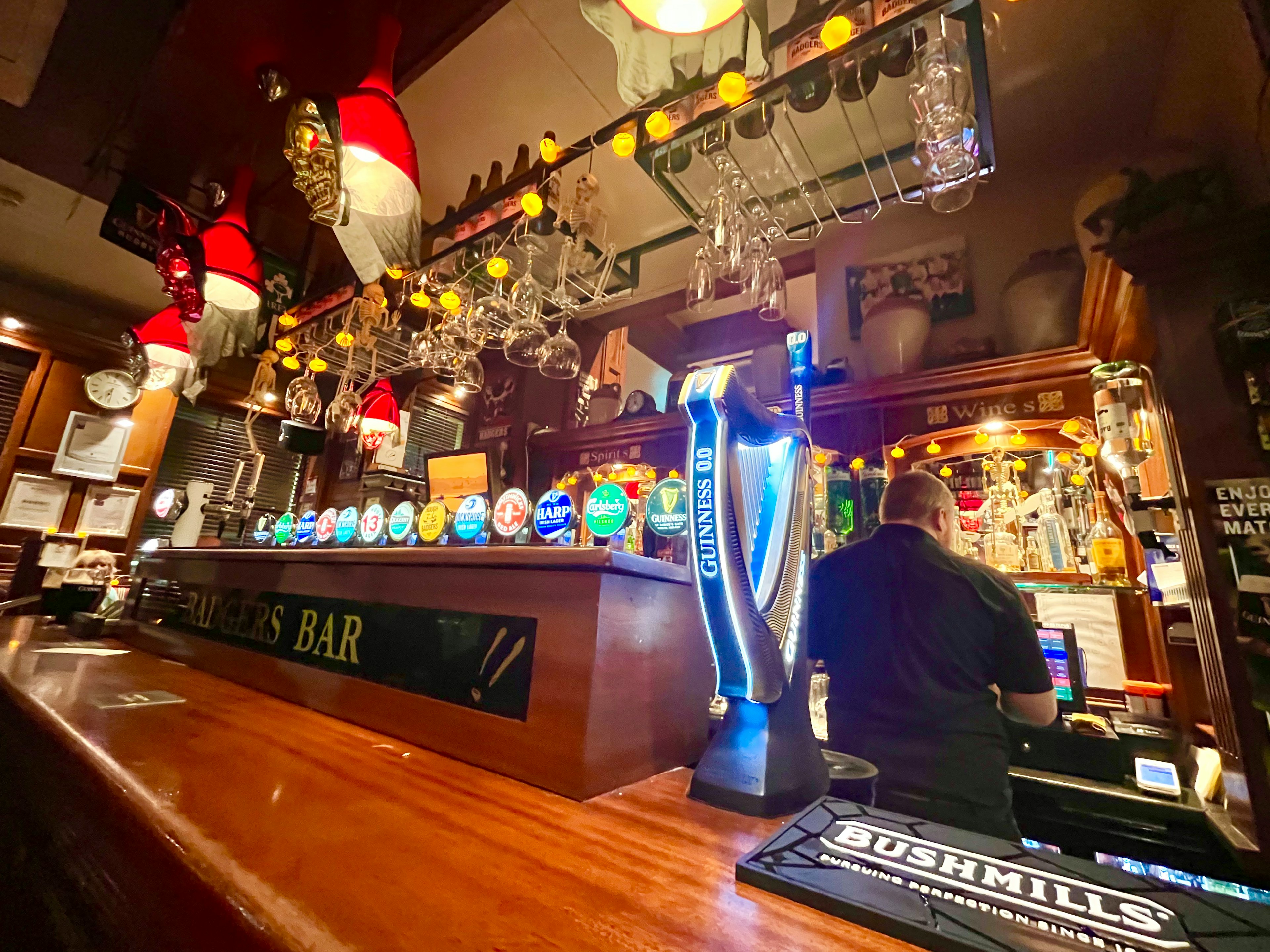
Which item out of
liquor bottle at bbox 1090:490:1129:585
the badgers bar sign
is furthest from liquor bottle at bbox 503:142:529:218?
liquor bottle at bbox 1090:490:1129:585

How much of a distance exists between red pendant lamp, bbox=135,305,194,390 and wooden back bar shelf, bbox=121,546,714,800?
3028 mm

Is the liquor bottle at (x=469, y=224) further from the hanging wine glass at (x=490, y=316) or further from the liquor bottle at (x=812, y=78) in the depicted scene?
the liquor bottle at (x=812, y=78)

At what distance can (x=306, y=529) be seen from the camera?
7.30 feet

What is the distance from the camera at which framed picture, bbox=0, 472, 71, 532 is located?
13.3 ft

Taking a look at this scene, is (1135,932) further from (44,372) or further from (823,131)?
(44,372)

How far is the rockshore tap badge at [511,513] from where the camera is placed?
162 cm

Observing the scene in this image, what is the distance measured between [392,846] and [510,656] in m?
0.40

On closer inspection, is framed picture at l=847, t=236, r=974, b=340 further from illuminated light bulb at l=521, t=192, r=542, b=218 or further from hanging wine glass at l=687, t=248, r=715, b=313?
illuminated light bulb at l=521, t=192, r=542, b=218

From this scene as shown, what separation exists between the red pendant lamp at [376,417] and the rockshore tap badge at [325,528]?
1.86 meters

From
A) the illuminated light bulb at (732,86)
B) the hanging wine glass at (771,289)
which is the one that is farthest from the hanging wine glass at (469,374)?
the illuminated light bulb at (732,86)

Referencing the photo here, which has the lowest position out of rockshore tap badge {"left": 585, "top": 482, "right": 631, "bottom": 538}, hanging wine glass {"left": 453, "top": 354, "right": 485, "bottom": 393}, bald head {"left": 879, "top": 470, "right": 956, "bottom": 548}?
rockshore tap badge {"left": 585, "top": 482, "right": 631, "bottom": 538}

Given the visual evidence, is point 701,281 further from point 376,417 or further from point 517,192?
point 376,417

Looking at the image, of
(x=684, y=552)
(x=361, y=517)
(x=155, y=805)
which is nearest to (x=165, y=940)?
(x=155, y=805)

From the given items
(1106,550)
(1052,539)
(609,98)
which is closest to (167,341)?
(609,98)
